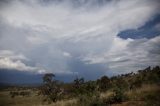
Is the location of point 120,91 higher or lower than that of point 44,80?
lower

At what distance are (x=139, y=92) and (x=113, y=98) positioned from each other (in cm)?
217

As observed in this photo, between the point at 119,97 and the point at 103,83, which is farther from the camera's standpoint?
the point at 103,83

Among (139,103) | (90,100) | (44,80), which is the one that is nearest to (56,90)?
(44,80)

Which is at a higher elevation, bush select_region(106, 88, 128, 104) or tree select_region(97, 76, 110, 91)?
tree select_region(97, 76, 110, 91)

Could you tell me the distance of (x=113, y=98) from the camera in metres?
16.4

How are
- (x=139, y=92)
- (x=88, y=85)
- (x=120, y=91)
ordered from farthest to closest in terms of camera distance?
(x=88, y=85), (x=139, y=92), (x=120, y=91)

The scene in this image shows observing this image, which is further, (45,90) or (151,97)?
(45,90)

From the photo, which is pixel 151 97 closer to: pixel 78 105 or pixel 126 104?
pixel 126 104

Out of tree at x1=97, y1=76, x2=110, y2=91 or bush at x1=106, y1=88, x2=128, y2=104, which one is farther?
tree at x1=97, y1=76, x2=110, y2=91

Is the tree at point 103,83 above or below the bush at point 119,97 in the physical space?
above

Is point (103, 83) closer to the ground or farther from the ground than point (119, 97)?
farther from the ground

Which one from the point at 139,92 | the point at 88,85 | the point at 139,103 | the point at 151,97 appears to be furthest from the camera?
the point at 88,85

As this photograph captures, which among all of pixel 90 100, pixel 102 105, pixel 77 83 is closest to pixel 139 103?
pixel 102 105

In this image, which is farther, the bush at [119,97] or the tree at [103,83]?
the tree at [103,83]
